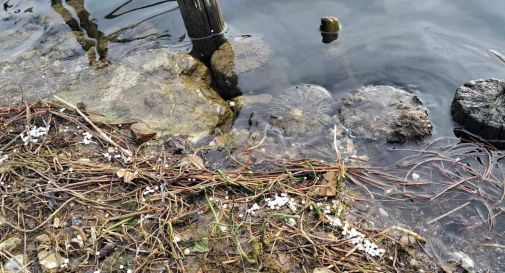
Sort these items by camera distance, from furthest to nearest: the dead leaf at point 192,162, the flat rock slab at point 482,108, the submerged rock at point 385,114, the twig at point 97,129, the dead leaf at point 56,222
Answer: the submerged rock at point 385,114 < the flat rock slab at point 482,108 < the twig at point 97,129 < the dead leaf at point 192,162 < the dead leaf at point 56,222

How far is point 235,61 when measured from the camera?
5.75 m

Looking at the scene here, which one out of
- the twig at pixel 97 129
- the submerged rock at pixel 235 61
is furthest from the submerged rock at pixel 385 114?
the twig at pixel 97 129

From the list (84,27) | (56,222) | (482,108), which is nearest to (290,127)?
(482,108)

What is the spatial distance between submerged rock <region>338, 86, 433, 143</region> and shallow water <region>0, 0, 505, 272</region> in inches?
7.0

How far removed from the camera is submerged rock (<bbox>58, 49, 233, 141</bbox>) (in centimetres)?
468

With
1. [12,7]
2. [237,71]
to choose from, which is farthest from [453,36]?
[12,7]

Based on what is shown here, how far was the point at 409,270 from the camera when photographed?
10.6ft

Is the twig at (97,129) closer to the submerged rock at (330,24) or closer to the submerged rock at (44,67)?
the submerged rock at (44,67)

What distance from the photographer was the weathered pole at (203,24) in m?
5.45

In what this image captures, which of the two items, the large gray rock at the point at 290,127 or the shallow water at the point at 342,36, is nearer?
the large gray rock at the point at 290,127

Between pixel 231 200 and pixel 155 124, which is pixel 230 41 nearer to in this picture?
pixel 155 124

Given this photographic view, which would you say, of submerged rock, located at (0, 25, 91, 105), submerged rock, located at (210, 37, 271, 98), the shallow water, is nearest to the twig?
submerged rock, located at (0, 25, 91, 105)

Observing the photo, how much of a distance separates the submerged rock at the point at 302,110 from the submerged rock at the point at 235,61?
608 mm

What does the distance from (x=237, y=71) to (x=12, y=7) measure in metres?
4.25
